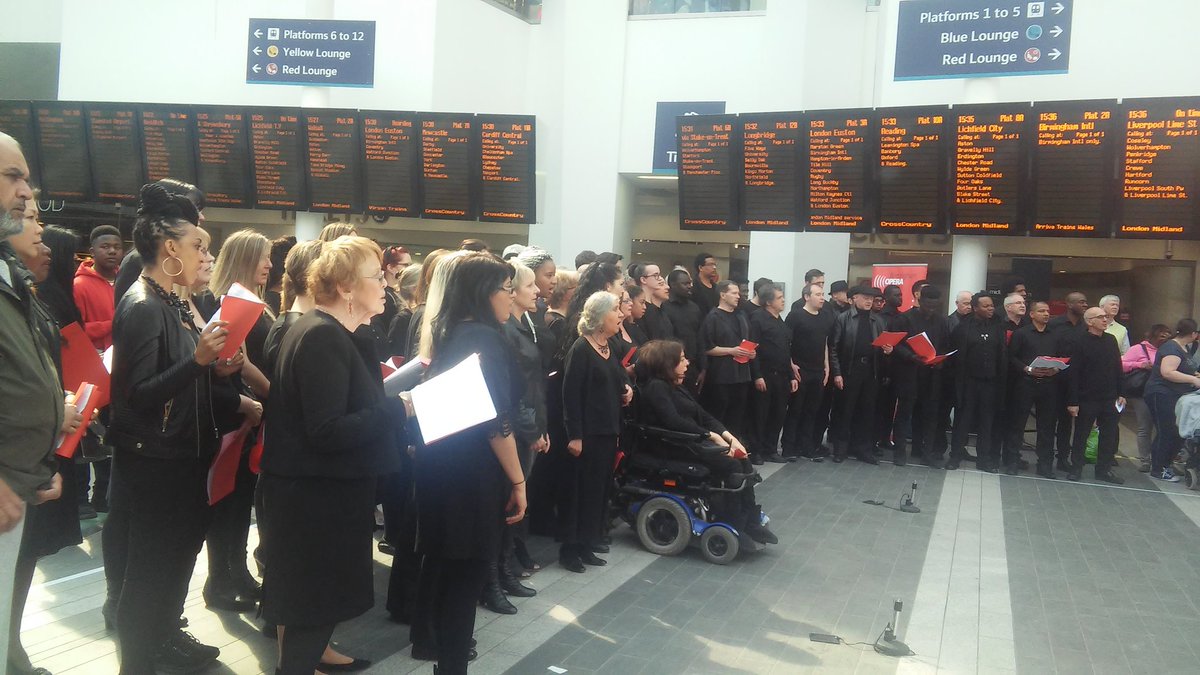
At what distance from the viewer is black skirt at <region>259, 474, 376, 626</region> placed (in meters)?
3.06

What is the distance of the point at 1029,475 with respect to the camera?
31.3 ft

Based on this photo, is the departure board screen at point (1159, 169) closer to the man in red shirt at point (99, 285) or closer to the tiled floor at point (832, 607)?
the tiled floor at point (832, 607)

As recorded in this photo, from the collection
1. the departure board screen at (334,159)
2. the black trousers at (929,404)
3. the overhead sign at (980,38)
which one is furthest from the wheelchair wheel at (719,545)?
the departure board screen at (334,159)

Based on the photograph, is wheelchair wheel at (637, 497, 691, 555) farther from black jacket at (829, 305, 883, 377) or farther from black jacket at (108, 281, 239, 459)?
black jacket at (829, 305, 883, 377)

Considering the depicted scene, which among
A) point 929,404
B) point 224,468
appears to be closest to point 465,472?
point 224,468

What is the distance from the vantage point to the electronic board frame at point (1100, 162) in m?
8.91

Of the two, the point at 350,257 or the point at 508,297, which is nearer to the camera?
the point at 350,257

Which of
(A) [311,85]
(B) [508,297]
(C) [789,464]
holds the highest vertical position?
(A) [311,85]

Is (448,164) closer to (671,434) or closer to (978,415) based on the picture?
(671,434)

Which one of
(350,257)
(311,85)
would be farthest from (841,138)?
(350,257)

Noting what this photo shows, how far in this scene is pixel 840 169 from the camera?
32.2 feet

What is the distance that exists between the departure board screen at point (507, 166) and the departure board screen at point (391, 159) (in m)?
0.84

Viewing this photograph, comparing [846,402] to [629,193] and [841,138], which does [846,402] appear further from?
[629,193]

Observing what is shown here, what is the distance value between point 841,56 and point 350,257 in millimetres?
10114
